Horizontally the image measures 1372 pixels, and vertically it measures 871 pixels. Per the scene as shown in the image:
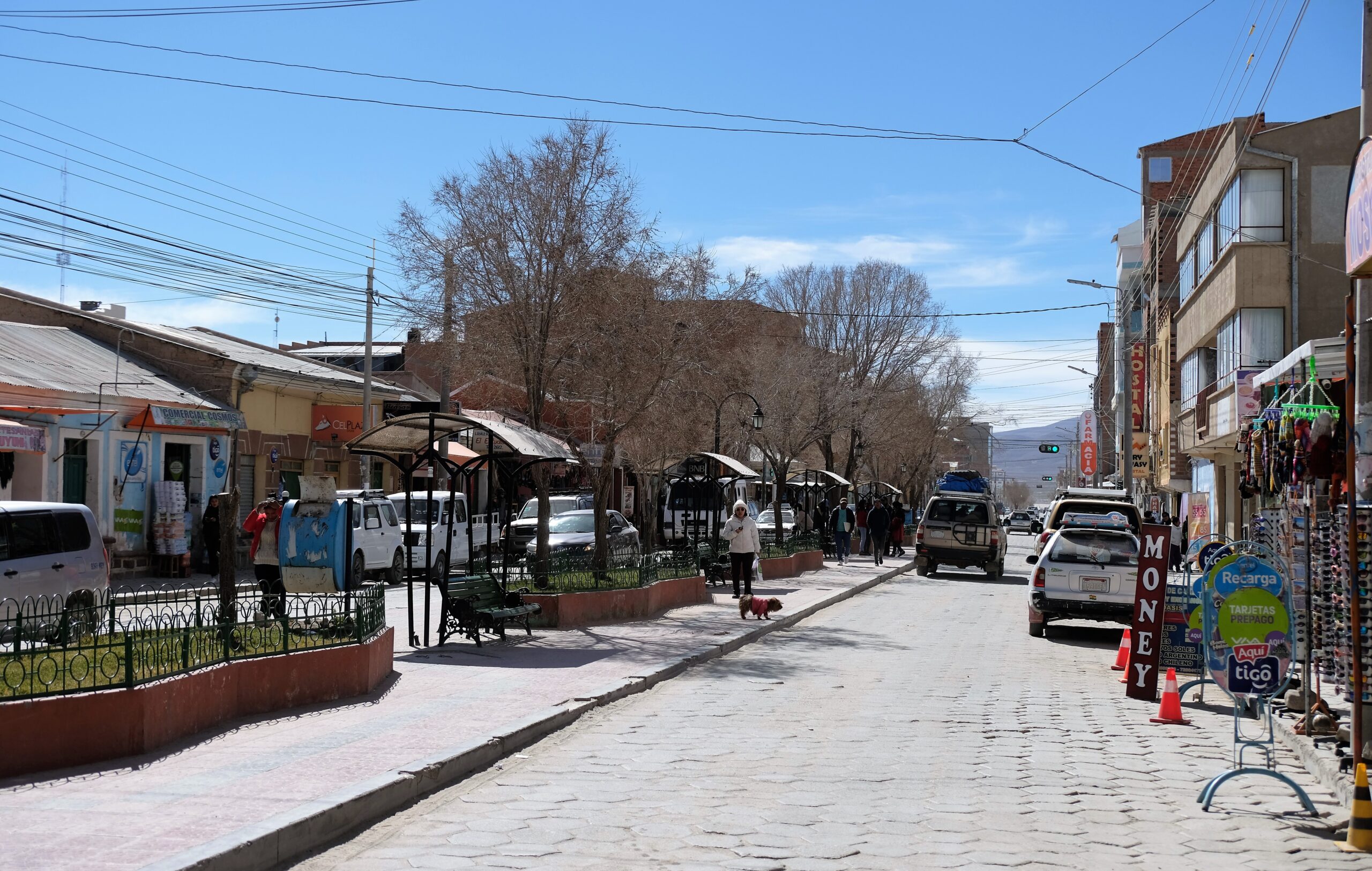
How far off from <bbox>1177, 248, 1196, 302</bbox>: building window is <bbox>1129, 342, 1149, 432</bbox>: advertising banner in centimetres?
1551

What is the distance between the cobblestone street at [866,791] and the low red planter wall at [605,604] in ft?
14.5

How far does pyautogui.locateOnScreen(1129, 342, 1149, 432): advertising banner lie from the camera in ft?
209

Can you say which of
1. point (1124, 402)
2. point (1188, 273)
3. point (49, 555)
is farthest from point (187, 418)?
point (1124, 402)

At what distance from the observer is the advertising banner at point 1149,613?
41.6 ft

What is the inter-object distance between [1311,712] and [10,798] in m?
8.98

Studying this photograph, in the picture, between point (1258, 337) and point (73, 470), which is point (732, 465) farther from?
point (1258, 337)

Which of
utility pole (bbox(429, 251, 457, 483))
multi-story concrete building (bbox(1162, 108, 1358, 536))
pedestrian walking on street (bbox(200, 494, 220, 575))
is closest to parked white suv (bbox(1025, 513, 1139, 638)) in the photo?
utility pole (bbox(429, 251, 457, 483))

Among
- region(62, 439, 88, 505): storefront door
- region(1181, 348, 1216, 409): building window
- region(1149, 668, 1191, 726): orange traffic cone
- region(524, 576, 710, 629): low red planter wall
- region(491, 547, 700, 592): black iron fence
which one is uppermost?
region(1181, 348, 1216, 409): building window

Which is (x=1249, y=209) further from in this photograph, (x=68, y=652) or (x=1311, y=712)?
(x=68, y=652)

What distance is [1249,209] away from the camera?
31.9 metres

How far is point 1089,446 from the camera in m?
104

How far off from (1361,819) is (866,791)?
2804 mm

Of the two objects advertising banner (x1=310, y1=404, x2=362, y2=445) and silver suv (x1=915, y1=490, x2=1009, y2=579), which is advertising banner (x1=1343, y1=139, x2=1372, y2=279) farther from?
advertising banner (x1=310, y1=404, x2=362, y2=445)

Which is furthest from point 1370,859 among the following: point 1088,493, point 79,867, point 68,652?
point 1088,493
